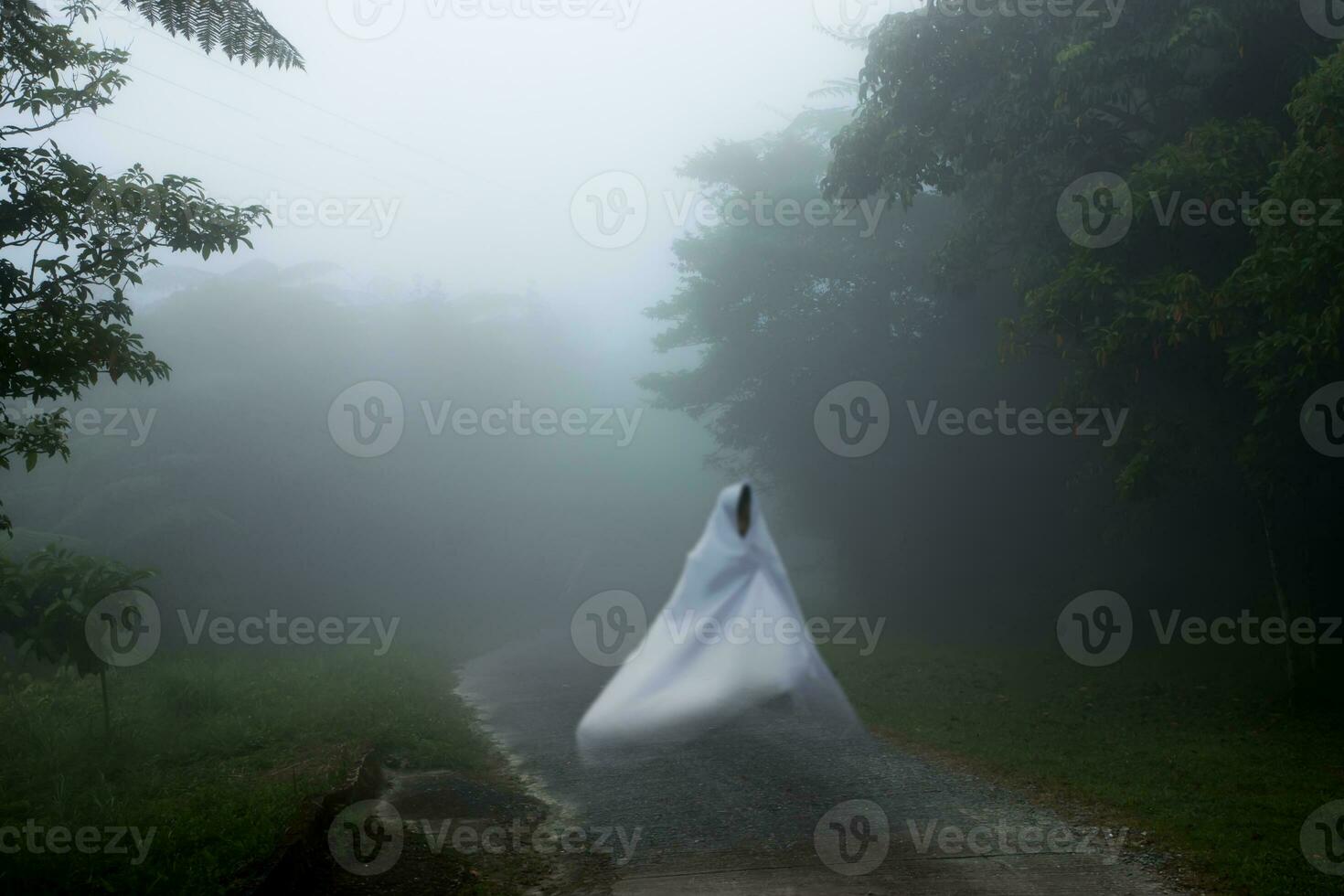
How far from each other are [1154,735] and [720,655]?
31.9ft

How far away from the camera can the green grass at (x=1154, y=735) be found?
634 centimetres

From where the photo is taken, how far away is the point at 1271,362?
8578 mm

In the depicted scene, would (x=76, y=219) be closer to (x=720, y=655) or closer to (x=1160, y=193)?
(x=720, y=655)

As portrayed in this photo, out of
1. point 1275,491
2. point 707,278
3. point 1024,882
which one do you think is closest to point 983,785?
point 1024,882

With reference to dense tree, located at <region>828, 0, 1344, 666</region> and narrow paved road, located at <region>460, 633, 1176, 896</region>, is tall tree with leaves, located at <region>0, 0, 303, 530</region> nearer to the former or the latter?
narrow paved road, located at <region>460, 633, 1176, 896</region>

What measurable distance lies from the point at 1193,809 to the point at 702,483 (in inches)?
222

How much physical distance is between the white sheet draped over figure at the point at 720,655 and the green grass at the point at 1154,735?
17.4 feet

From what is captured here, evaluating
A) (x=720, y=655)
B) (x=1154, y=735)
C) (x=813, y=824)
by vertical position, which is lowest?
(x=720, y=655)

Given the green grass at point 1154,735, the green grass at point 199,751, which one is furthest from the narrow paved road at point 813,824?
the green grass at point 199,751

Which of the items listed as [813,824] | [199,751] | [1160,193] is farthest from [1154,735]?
[199,751]

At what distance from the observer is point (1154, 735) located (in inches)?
379

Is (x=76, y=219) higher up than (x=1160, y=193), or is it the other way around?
(x=1160, y=193)

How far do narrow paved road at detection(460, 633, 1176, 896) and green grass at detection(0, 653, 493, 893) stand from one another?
5.58 ft

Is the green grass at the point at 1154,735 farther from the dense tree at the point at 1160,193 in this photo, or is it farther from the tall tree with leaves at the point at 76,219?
the tall tree with leaves at the point at 76,219
